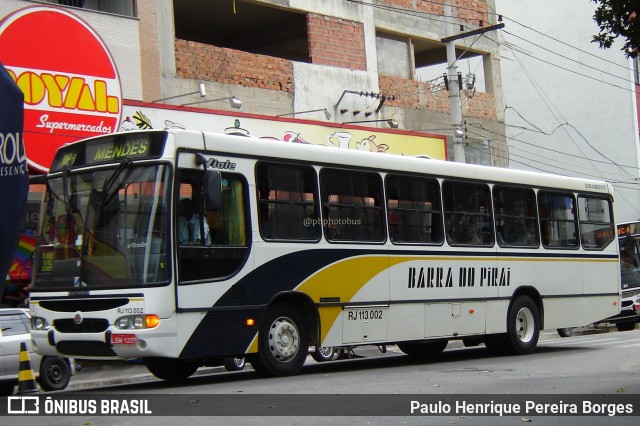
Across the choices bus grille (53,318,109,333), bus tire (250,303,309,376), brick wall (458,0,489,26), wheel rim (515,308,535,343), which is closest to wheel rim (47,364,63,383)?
bus grille (53,318,109,333)

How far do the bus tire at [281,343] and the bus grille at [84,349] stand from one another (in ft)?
6.74

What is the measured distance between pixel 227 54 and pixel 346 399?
17.2 metres

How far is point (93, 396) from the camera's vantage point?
37.5 ft

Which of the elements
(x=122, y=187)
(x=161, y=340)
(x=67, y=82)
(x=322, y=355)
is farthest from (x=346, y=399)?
(x=67, y=82)

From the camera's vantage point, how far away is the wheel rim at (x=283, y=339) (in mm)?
12797

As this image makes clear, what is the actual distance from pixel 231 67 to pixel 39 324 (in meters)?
14.8

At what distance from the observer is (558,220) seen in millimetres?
17969

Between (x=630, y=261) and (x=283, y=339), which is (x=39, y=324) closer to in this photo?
(x=283, y=339)

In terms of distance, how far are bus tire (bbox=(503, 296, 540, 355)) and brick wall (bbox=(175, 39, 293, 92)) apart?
11.5m

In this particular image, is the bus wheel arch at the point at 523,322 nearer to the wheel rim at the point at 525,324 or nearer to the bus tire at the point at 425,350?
the wheel rim at the point at 525,324

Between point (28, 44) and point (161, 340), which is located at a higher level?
point (28, 44)

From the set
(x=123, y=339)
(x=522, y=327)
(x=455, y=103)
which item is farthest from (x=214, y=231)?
(x=455, y=103)

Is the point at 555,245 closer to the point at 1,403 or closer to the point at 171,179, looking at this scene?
the point at 171,179

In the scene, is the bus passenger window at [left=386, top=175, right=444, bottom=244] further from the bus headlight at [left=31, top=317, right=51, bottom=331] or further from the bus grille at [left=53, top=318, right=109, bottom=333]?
the bus headlight at [left=31, top=317, right=51, bottom=331]
